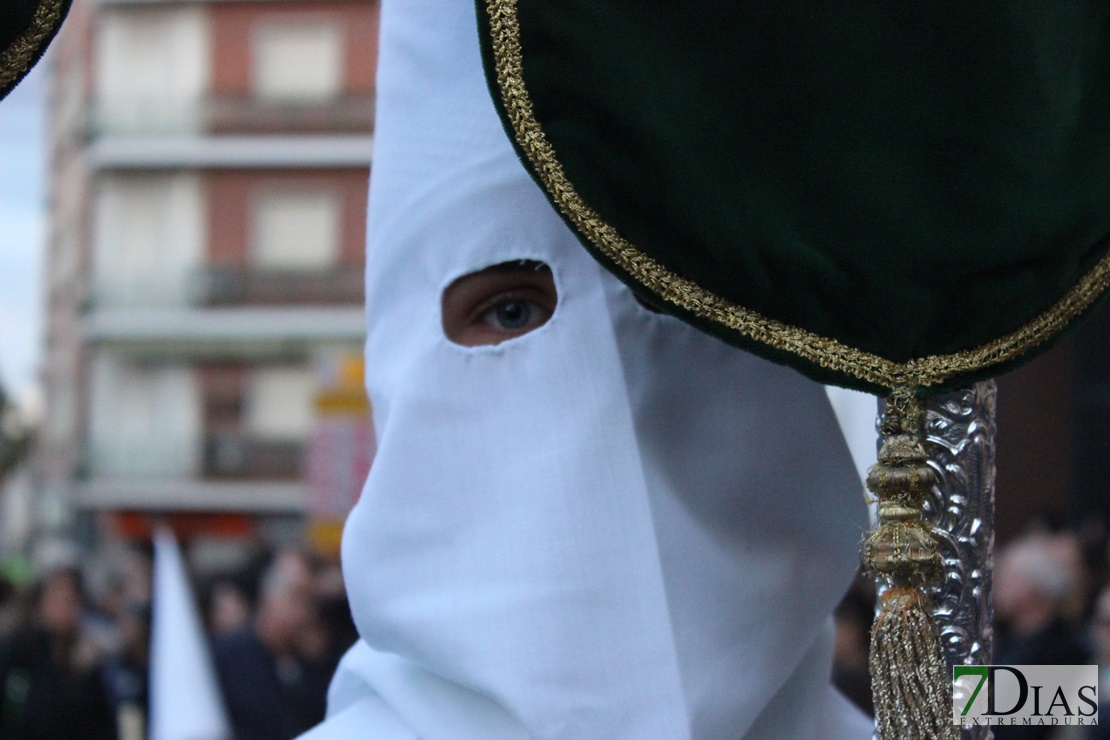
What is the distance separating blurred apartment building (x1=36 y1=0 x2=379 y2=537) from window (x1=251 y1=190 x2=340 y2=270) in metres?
0.03

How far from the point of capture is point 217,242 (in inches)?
784

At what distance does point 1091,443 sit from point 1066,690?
7.27 meters

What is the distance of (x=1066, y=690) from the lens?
1390mm

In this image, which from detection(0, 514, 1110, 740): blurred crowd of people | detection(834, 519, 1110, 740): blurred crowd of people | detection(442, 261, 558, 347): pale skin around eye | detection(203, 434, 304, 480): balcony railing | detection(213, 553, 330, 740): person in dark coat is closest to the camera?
detection(442, 261, 558, 347): pale skin around eye

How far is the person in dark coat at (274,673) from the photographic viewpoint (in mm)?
4812

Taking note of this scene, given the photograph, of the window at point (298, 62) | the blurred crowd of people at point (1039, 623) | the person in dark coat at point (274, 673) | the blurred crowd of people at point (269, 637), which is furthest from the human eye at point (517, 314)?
the window at point (298, 62)

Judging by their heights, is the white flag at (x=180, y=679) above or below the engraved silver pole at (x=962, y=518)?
below

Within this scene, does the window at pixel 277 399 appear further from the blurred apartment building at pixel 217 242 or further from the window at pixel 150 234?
the window at pixel 150 234

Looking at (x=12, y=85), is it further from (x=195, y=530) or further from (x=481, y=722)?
(x=195, y=530)

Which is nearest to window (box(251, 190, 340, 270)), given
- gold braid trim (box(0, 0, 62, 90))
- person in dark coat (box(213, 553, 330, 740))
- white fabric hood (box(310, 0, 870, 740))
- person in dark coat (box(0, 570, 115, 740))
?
person in dark coat (box(0, 570, 115, 740))

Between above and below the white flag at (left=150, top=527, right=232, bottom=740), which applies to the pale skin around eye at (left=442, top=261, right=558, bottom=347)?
above

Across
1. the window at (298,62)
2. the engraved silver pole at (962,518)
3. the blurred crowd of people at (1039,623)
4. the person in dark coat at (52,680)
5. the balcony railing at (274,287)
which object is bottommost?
the person in dark coat at (52,680)

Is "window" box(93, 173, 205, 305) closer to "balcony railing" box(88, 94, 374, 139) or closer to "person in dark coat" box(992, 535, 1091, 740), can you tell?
"balcony railing" box(88, 94, 374, 139)

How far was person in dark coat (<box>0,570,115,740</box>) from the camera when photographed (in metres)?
5.67
